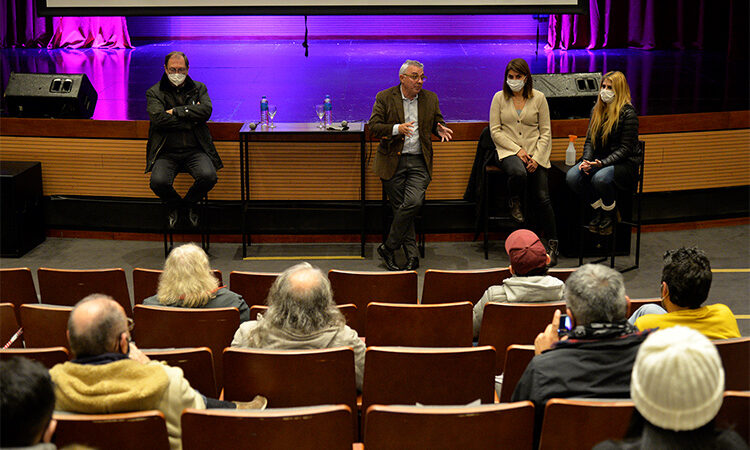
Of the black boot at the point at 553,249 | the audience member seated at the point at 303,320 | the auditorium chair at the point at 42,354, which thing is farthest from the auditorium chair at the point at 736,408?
the black boot at the point at 553,249

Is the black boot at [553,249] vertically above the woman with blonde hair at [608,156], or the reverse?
the woman with blonde hair at [608,156]

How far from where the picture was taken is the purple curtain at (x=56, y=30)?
13.2m

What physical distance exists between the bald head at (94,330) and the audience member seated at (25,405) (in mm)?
623

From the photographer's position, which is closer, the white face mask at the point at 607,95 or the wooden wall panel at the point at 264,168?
the white face mask at the point at 607,95

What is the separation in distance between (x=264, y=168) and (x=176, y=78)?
103cm

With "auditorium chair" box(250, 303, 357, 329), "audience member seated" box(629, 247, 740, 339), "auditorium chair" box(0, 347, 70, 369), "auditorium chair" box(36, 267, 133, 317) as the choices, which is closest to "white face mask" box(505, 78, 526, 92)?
"auditorium chair" box(250, 303, 357, 329)

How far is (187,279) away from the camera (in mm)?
3340

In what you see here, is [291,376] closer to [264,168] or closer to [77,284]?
[77,284]

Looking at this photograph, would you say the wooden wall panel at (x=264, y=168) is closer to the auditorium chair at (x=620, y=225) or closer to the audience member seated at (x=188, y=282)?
the auditorium chair at (x=620, y=225)

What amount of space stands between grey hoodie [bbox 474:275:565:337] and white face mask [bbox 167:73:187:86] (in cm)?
329

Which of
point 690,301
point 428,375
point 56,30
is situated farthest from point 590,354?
point 56,30

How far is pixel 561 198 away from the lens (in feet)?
20.0

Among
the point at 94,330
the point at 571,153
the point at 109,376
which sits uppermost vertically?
the point at 571,153

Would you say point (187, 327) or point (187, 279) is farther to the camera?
point (187, 279)
